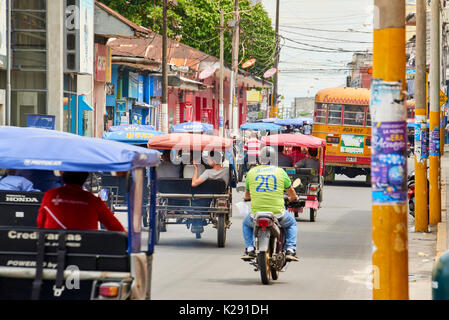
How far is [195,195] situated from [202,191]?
186mm

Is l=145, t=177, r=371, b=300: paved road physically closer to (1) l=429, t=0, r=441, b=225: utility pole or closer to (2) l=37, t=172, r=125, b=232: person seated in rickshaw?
(1) l=429, t=0, r=441, b=225: utility pole

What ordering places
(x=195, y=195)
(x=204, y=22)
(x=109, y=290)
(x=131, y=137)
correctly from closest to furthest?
(x=109, y=290), (x=195, y=195), (x=131, y=137), (x=204, y=22)

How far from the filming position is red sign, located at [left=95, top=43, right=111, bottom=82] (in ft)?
129

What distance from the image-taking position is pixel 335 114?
3528 cm

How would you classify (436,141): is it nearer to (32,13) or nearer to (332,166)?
(332,166)

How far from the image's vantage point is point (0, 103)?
29969 millimetres

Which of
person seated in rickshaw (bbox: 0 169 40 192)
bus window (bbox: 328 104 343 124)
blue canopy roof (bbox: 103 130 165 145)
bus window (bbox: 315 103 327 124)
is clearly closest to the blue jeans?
person seated in rickshaw (bbox: 0 169 40 192)

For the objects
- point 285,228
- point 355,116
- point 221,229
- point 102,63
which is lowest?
point 221,229

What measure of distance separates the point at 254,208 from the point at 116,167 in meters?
5.02

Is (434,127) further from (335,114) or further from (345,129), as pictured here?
(335,114)

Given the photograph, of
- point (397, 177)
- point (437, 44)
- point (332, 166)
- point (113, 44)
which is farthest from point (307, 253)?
point (113, 44)

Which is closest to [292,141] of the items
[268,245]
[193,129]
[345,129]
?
[193,129]

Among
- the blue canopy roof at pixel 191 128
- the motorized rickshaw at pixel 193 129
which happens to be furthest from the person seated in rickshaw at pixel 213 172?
the blue canopy roof at pixel 191 128

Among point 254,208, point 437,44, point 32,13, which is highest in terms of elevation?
point 32,13
